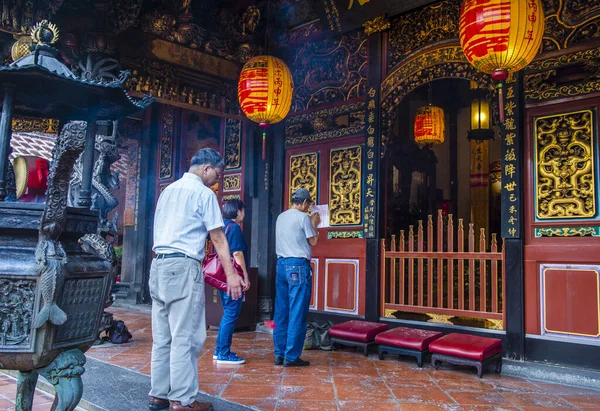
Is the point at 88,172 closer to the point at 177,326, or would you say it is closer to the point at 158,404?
the point at 177,326

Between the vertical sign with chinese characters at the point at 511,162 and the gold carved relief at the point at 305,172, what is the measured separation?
2.56 meters

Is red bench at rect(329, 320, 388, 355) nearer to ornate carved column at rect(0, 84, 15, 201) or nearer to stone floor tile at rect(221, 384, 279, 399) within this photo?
stone floor tile at rect(221, 384, 279, 399)

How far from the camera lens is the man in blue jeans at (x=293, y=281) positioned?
449 centimetres

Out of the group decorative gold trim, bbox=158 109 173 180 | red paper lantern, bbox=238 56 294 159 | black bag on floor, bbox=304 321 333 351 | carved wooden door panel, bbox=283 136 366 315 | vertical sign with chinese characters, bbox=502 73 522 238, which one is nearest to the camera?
vertical sign with chinese characters, bbox=502 73 522 238

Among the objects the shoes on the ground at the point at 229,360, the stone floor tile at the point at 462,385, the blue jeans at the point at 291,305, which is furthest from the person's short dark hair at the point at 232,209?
the stone floor tile at the point at 462,385

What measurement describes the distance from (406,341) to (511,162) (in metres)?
2.08

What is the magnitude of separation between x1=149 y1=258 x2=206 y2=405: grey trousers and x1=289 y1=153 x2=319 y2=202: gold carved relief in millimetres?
3904

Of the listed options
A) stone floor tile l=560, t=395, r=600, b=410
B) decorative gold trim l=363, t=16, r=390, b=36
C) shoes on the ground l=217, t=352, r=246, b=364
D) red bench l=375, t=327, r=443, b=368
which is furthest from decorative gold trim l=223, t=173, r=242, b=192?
stone floor tile l=560, t=395, r=600, b=410

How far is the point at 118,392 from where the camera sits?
Answer: 3500mm

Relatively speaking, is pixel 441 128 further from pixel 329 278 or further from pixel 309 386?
pixel 309 386

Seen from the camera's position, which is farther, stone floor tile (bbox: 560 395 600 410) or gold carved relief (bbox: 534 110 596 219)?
gold carved relief (bbox: 534 110 596 219)

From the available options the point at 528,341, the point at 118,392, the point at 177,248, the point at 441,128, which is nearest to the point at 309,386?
the point at 118,392

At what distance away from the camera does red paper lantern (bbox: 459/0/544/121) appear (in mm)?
3881

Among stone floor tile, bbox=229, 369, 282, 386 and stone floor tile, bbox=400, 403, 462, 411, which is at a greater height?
stone floor tile, bbox=400, 403, 462, 411
